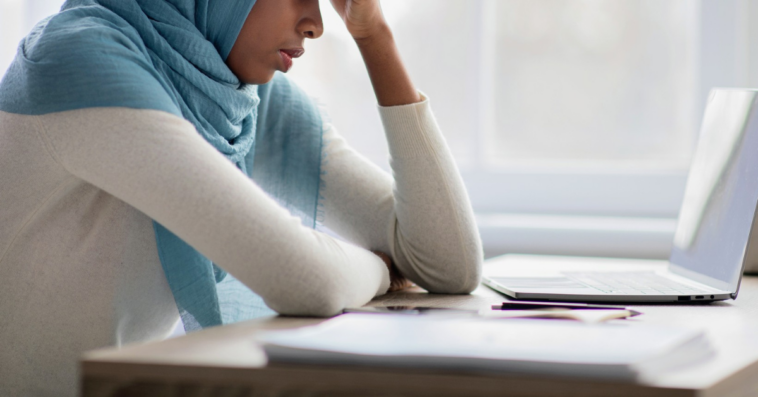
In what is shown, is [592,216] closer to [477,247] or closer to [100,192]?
[477,247]

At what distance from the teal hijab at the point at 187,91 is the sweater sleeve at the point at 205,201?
4cm

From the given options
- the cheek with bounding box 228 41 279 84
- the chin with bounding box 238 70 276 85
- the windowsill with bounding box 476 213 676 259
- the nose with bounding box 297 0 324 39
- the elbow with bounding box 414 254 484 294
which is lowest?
the windowsill with bounding box 476 213 676 259

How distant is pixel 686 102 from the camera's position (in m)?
2.23

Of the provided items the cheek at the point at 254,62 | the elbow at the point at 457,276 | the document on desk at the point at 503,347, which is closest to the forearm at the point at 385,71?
the cheek at the point at 254,62

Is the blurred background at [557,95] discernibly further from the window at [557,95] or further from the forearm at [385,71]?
the forearm at [385,71]

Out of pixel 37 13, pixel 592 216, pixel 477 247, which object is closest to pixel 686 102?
pixel 592 216

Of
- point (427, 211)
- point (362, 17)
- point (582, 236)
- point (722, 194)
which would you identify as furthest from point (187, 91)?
point (582, 236)

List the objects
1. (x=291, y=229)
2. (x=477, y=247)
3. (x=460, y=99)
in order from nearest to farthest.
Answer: (x=291, y=229) < (x=477, y=247) < (x=460, y=99)

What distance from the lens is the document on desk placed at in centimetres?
48

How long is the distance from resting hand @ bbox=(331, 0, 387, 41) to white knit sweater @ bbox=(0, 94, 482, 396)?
5.1 inches

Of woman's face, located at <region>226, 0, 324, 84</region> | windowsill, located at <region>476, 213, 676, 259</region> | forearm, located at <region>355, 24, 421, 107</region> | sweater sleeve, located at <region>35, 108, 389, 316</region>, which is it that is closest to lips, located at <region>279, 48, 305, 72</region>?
woman's face, located at <region>226, 0, 324, 84</region>

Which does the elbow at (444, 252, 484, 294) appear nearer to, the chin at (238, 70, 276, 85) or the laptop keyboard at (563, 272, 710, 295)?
the laptop keyboard at (563, 272, 710, 295)

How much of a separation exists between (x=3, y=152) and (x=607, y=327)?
754mm

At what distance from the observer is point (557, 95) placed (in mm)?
2350
